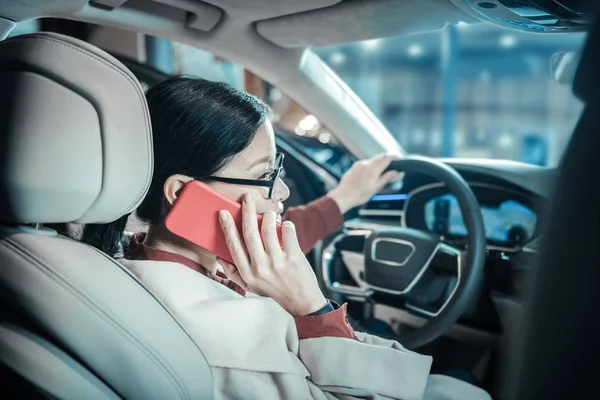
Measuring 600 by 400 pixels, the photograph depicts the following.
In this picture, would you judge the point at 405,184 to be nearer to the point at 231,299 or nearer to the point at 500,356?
the point at 500,356

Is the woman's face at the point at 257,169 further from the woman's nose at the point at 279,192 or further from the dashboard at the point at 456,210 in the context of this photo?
the dashboard at the point at 456,210

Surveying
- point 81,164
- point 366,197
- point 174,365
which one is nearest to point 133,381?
point 174,365

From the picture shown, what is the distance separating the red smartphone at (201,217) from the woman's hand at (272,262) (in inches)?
0.8

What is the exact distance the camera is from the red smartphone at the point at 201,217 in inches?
44.5

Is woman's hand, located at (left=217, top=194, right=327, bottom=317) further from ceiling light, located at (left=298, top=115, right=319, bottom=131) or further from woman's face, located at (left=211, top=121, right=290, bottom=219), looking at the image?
ceiling light, located at (left=298, top=115, right=319, bottom=131)

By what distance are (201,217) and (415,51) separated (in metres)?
14.2

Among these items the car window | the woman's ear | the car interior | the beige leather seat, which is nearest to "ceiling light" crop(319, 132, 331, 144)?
the car window

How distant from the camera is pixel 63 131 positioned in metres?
0.85

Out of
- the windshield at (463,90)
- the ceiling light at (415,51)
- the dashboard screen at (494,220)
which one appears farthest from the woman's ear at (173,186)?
the ceiling light at (415,51)

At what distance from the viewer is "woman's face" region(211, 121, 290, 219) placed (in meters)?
1.21

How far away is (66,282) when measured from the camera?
35.1 inches

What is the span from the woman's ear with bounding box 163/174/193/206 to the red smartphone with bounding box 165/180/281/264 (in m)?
0.04

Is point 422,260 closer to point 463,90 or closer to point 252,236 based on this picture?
point 252,236

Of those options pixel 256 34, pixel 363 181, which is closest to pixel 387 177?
pixel 363 181
